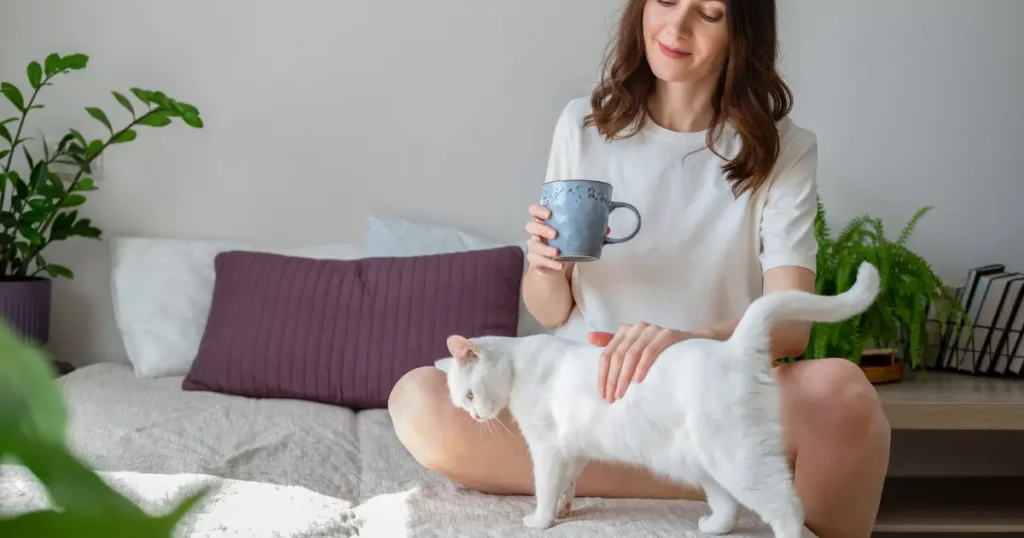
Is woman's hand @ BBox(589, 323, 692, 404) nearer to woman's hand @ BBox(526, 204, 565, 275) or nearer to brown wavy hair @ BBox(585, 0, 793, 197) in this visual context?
woman's hand @ BBox(526, 204, 565, 275)

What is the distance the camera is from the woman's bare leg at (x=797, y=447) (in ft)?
4.07

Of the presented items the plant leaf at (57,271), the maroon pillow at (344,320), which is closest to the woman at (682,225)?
the maroon pillow at (344,320)

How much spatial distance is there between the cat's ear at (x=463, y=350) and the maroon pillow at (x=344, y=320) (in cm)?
82

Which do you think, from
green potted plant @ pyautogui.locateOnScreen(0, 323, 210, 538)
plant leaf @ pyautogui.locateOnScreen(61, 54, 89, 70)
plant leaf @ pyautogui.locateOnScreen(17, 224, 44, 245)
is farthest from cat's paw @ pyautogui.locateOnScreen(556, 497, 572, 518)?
plant leaf @ pyautogui.locateOnScreen(61, 54, 89, 70)

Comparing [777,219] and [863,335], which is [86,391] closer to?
[777,219]

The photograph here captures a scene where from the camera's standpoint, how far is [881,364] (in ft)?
7.63

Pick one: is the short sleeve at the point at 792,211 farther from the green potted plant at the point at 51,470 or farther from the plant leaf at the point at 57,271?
the plant leaf at the point at 57,271

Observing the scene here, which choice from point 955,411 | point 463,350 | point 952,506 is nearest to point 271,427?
point 463,350

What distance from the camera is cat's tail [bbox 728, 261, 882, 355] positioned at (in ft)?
3.39

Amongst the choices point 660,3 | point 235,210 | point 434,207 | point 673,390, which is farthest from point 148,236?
point 673,390

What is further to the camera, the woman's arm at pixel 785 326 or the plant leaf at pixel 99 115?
the plant leaf at pixel 99 115

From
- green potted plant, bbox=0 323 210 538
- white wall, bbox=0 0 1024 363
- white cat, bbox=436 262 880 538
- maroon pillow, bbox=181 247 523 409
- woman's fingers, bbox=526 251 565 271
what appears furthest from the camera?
white wall, bbox=0 0 1024 363

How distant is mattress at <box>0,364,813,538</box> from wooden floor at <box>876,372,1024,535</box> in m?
0.90

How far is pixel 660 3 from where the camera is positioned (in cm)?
146
